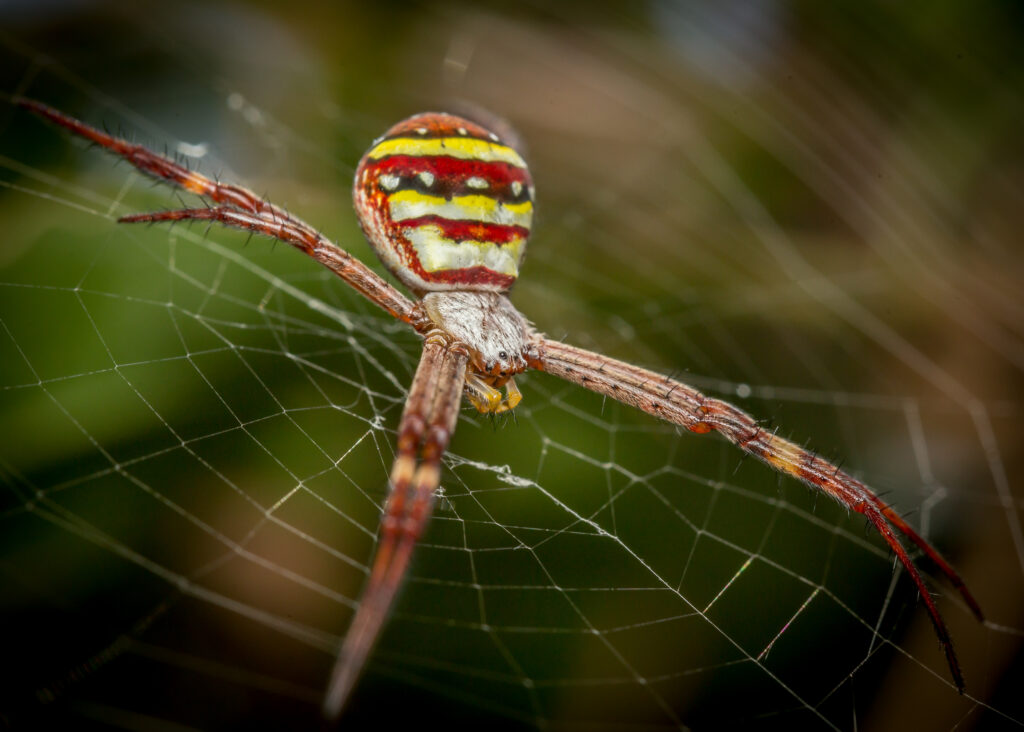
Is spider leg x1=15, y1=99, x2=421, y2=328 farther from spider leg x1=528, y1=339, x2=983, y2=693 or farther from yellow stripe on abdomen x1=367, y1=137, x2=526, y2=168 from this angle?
spider leg x1=528, y1=339, x2=983, y2=693

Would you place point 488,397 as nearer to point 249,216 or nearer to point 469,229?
point 469,229

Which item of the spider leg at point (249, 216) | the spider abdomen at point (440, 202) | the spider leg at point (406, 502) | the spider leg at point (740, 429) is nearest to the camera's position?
the spider leg at point (406, 502)

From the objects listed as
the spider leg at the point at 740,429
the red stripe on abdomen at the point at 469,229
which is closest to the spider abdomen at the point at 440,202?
the red stripe on abdomen at the point at 469,229

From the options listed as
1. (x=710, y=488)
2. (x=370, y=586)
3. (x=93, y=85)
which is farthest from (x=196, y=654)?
(x=93, y=85)

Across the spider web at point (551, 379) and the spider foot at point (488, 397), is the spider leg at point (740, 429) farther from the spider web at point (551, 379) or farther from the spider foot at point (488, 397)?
the spider web at point (551, 379)

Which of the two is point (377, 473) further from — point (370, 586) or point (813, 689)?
point (813, 689)

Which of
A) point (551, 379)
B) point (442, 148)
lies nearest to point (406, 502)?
point (442, 148)
